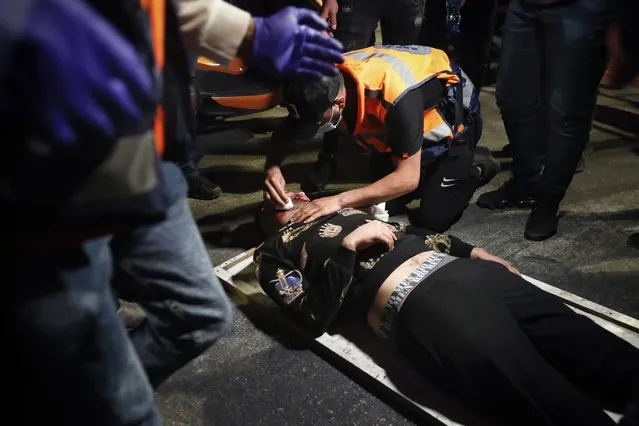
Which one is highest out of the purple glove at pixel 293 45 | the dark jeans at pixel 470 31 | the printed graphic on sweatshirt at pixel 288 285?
the purple glove at pixel 293 45

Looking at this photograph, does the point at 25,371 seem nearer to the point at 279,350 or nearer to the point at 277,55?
the point at 277,55

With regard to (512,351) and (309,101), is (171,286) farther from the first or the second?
(309,101)

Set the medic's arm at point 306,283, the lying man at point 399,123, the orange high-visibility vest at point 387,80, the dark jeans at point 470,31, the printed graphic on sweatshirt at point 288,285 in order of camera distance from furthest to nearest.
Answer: the dark jeans at point 470,31 → the orange high-visibility vest at point 387,80 → the lying man at point 399,123 → the printed graphic on sweatshirt at point 288,285 → the medic's arm at point 306,283

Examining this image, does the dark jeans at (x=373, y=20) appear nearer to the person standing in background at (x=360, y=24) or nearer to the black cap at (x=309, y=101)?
the person standing in background at (x=360, y=24)

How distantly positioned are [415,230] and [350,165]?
1348mm

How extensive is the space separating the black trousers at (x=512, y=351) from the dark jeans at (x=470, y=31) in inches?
91.8

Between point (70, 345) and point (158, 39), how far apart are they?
18.3 inches

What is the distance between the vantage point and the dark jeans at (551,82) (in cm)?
211

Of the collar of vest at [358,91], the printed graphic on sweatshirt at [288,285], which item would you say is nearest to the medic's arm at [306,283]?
the printed graphic on sweatshirt at [288,285]

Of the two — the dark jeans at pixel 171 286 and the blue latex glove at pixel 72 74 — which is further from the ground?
the blue latex glove at pixel 72 74

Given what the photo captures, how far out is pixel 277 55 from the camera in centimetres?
116

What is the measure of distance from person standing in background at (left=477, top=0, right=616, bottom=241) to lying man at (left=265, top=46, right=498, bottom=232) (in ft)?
0.72

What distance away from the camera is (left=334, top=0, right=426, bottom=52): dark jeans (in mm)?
2980

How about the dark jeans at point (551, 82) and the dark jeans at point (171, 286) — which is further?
the dark jeans at point (551, 82)
